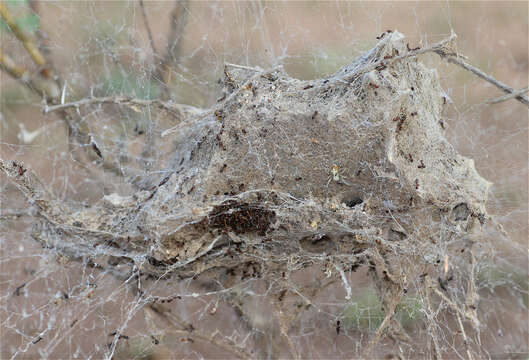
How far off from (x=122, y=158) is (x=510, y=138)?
1.68 metres

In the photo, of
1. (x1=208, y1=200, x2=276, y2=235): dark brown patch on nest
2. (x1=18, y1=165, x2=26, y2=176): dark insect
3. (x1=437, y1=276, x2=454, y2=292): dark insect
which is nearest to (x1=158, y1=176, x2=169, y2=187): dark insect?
(x1=208, y1=200, x2=276, y2=235): dark brown patch on nest

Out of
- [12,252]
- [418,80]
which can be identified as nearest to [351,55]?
[418,80]

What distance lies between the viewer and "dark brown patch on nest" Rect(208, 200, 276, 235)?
48.1 inches

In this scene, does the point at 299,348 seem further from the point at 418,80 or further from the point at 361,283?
the point at 418,80

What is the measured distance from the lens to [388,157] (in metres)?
1.12

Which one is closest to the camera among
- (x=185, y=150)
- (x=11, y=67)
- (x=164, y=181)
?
(x=164, y=181)

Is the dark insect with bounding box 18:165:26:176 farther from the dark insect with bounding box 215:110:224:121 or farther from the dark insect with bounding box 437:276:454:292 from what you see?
the dark insect with bounding box 437:276:454:292

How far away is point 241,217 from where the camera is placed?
4.05 feet

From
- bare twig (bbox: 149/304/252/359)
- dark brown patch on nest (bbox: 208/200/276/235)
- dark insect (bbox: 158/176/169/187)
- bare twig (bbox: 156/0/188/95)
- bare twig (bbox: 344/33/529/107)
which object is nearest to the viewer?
bare twig (bbox: 344/33/529/107)

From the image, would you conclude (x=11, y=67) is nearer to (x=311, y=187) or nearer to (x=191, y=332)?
(x=191, y=332)

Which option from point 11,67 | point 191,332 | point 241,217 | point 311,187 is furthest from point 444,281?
point 11,67

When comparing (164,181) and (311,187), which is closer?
(311,187)

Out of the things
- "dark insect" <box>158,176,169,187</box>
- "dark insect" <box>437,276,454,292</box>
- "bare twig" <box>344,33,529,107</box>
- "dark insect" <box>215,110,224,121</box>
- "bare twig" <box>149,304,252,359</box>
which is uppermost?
"bare twig" <box>344,33,529,107</box>

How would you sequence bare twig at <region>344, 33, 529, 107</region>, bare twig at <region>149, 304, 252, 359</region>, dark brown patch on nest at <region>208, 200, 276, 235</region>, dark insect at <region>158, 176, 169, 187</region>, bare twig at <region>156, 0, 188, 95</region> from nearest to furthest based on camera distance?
1. bare twig at <region>344, 33, 529, 107</region>
2. dark brown patch on nest at <region>208, 200, 276, 235</region>
3. dark insect at <region>158, 176, 169, 187</region>
4. bare twig at <region>149, 304, 252, 359</region>
5. bare twig at <region>156, 0, 188, 95</region>
